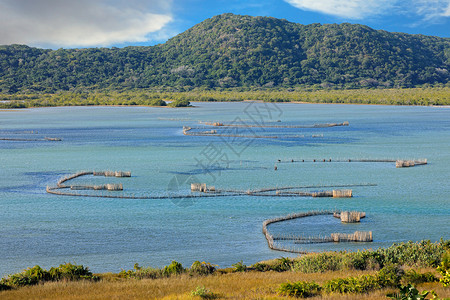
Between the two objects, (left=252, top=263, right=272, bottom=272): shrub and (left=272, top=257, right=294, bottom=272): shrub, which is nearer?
(left=252, top=263, right=272, bottom=272): shrub

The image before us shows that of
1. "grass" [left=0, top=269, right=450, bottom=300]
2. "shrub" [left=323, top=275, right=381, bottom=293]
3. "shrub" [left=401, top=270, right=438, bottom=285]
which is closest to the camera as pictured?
"shrub" [left=323, top=275, right=381, bottom=293]

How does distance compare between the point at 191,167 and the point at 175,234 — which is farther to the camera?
the point at 191,167

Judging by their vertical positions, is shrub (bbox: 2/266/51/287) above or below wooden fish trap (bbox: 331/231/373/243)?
above

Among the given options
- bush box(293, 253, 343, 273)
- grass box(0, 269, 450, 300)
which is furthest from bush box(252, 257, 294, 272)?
grass box(0, 269, 450, 300)

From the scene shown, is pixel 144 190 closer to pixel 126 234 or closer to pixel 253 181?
pixel 253 181

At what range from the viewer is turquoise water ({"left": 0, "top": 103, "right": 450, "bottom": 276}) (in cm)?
3372

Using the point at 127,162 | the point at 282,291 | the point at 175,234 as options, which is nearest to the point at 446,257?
the point at 282,291

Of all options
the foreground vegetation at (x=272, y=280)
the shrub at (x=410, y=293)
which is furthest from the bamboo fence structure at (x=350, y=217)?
the shrub at (x=410, y=293)

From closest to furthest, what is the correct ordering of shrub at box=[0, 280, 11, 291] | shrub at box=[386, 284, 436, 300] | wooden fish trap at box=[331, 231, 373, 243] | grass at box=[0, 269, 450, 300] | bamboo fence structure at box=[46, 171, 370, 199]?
shrub at box=[386, 284, 436, 300] < grass at box=[0, 269, 450, 300] < shrub at box=[0, 280, 11, 291] < wooden fish trap at box=[331, 231, 373, 243] < bamboo fence structure at box=[46, 171, 370, 199]

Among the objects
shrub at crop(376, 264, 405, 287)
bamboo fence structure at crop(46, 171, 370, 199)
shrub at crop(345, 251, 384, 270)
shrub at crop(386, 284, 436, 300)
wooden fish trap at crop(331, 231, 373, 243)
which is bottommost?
wooden fish trap at crop(331, 231, 373, 243)

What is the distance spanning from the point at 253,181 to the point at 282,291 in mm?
34744

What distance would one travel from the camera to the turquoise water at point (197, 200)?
3372 cm

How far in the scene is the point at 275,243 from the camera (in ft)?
111

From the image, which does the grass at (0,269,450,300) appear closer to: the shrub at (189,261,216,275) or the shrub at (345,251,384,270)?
the shrub at (189,261,216,275)
